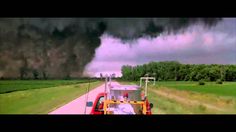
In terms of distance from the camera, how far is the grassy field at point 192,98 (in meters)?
8.09

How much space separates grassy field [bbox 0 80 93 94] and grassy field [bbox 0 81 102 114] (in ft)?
0.12

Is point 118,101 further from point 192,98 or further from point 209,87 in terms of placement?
point 209,87

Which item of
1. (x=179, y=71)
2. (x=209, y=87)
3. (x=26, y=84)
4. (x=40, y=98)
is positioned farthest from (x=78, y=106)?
(x=209, y=87)

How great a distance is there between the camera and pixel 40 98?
27.7 feet

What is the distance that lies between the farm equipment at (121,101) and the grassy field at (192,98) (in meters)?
0.23

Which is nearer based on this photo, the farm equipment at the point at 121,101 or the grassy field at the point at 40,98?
the farm equipment at the point at 121,101

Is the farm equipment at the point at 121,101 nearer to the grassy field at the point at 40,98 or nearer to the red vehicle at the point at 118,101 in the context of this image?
the red vehicle at the point at 118,101

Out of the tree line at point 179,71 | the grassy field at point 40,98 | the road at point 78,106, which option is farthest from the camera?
the tree line at point 179,71

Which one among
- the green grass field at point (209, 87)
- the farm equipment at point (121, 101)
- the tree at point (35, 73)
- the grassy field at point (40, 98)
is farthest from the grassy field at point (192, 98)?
the tree at point (35, 73)

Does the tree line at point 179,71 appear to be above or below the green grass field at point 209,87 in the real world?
above
